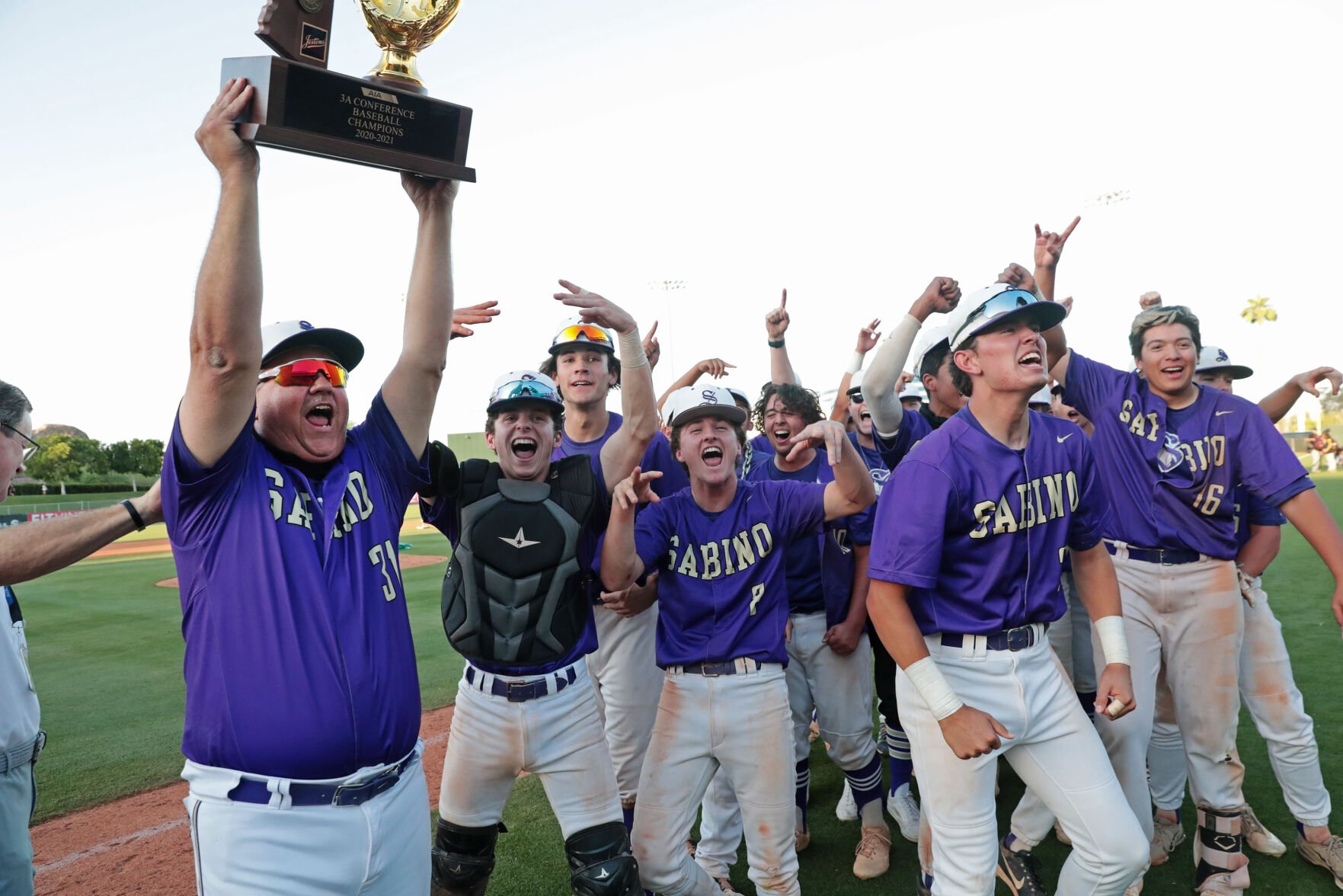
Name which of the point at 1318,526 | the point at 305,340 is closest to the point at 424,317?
the point at 305,340

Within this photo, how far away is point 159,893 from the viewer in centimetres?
429

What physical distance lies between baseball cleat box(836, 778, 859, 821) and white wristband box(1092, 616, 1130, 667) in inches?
79.5

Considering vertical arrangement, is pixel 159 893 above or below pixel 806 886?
below

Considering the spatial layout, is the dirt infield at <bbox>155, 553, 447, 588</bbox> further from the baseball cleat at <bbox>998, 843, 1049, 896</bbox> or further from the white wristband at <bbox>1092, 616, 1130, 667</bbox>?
the white wristband at <bbox>1092, 616, 1130, 667</bbox>

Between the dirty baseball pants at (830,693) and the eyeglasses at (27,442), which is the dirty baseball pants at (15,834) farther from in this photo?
the dirty baseball pants at (830,693)

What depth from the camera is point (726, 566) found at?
3.75m

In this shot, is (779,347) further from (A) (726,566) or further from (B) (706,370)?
(A) (726,566)

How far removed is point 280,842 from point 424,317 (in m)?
1.57

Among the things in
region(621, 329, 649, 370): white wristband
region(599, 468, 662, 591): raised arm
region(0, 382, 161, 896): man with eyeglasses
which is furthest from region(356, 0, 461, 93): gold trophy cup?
region(599, 468, 662, 591): raised arm

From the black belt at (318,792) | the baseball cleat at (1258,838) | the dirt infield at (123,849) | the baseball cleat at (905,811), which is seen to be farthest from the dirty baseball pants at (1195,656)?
the dirt infield at (123,849)

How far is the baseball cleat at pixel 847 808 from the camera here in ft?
16.0

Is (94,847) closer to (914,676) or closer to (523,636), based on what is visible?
(523,636)

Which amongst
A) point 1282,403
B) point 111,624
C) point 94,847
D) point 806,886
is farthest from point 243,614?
point 111,624

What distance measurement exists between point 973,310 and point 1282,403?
3.36 meters
